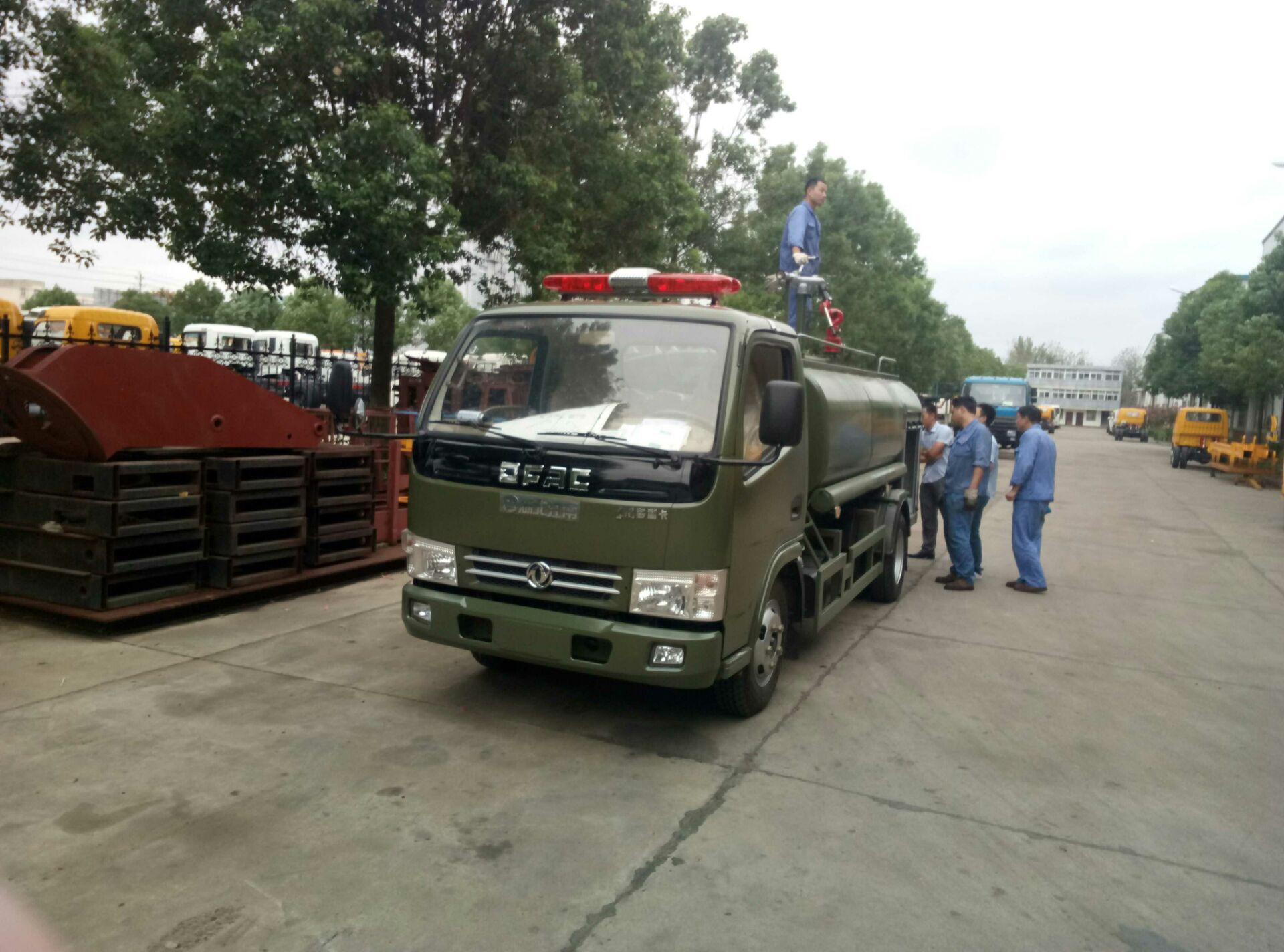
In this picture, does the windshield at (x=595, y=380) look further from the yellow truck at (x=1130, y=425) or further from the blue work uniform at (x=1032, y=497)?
the yellow truck at (x=1130, y=425)

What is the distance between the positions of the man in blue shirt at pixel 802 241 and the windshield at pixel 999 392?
92.6ft

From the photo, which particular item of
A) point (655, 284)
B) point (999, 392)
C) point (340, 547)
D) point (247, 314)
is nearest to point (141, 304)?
point (247, 314)

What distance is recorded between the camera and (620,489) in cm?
468

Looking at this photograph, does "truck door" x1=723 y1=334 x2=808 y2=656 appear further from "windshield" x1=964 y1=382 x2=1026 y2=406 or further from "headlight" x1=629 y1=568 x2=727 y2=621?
"windshield" x1=964 y1=382 x2=1026 y2=406

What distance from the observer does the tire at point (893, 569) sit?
28.7ft

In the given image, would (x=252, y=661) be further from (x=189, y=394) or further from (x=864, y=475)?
(x=864, y=475)

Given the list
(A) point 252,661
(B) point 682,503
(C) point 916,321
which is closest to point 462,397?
(B) point 682,503

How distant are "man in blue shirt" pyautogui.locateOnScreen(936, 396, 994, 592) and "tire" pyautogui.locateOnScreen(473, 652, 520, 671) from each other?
210 inches

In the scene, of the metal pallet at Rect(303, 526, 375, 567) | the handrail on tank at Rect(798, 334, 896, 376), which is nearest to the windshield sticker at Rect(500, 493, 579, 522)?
the handrail on tank at Rect(798, 334, 896, 376)

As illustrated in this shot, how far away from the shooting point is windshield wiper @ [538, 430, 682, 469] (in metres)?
4.64

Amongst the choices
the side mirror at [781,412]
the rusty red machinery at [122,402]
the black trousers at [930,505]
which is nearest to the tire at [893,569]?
the black trousers at [930,505]

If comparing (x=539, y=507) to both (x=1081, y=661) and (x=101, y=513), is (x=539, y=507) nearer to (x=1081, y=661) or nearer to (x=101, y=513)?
(x=101, y=513)

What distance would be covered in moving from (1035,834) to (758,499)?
202 centimetres

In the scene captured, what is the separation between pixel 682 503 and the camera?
4621mm
